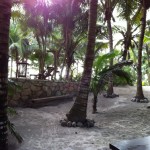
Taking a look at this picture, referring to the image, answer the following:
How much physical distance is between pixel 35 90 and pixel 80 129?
4.81 m

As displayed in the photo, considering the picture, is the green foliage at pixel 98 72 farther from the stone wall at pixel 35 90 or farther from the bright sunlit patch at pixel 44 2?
the bright sunlit patch at pixel 44 2

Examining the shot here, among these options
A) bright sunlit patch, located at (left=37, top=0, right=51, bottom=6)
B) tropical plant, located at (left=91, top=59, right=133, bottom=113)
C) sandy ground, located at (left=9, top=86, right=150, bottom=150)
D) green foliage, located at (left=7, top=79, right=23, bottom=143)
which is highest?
bright sunlit patch, located at (left=37, top=0, right=51, bottom=6)

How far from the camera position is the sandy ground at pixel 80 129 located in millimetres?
5684

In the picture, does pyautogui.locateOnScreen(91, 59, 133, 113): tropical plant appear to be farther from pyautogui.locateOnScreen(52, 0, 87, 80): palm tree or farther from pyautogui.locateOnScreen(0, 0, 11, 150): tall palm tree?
pyautogui.locateOnScreen(0, 0, 11, 150): tall palm tree

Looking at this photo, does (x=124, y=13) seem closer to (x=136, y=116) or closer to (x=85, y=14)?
(x=85, y=14)

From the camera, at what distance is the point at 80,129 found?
23.4ft

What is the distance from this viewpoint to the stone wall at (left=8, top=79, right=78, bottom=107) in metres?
10.7

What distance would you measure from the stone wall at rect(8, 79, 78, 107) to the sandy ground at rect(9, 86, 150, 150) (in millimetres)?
885

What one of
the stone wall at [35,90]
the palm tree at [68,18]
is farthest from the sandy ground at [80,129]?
the palm tree at [68,18]

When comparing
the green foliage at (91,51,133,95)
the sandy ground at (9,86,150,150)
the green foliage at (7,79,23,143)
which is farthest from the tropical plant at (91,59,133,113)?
the green foliage at (7,79,23,143)

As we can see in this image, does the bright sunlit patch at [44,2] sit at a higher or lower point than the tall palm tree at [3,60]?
higher

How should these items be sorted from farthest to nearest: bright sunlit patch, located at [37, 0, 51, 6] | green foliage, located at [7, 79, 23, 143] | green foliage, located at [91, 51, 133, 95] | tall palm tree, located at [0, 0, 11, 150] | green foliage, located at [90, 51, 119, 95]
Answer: bright sunlit patch, located at [37, 0, 51, 6]
green foliage, located at [90, 51, 119, 95]
green foliage, located at [91, 51, 133, 95]
green foliage, located at [7, 79, 23, 143]
tall palm tree, located at [0, 0, 11, 150]

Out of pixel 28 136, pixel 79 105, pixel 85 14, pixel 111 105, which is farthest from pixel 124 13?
pixel 28 136

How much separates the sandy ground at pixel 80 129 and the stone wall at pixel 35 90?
885mm
